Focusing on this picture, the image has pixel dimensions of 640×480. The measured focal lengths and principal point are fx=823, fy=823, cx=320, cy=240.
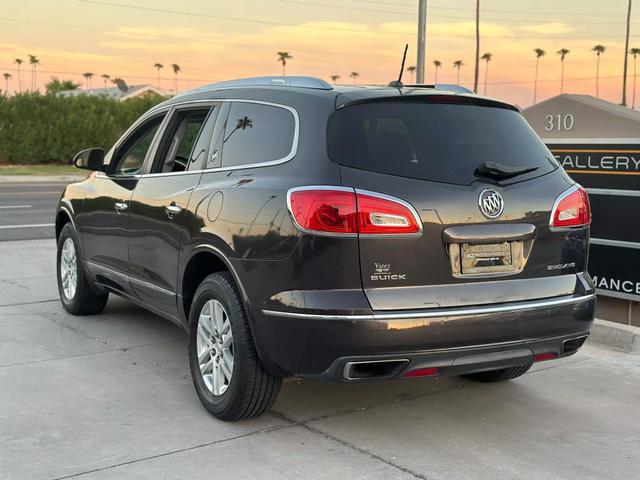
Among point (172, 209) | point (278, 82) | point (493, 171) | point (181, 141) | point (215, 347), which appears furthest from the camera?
point (181, 141)

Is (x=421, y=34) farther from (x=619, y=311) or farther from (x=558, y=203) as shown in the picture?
(x=558, y=203)

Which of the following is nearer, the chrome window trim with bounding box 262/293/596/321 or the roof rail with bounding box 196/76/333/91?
the chrome window trim with bounding box 262/293/596/321

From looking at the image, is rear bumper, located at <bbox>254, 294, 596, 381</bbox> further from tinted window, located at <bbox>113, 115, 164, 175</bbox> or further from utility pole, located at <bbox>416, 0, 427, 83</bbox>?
utility pole, located at <bbox>416, 0, 427, 83</bbox>

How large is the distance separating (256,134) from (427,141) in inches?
40.1

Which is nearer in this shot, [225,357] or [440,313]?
[440,313]

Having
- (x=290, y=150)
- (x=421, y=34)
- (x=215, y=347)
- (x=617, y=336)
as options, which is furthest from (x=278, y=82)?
(x=421, y=34)

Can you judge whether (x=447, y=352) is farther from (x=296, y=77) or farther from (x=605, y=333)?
(x=605, y=333)

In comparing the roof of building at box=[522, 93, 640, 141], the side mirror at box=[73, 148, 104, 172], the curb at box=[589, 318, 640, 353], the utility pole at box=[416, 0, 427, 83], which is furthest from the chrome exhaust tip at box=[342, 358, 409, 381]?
the utility pole at box=[416, 0, 427, 83]

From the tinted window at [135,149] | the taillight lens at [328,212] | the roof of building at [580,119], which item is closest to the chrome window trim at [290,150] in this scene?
the taillight lens at [328,212]

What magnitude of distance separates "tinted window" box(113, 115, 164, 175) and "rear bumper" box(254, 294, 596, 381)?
2.46 metres

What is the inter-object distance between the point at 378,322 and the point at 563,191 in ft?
4.46

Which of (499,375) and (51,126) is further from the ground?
(51,126)

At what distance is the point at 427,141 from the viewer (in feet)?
13.8

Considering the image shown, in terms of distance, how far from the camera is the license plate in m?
4.03
